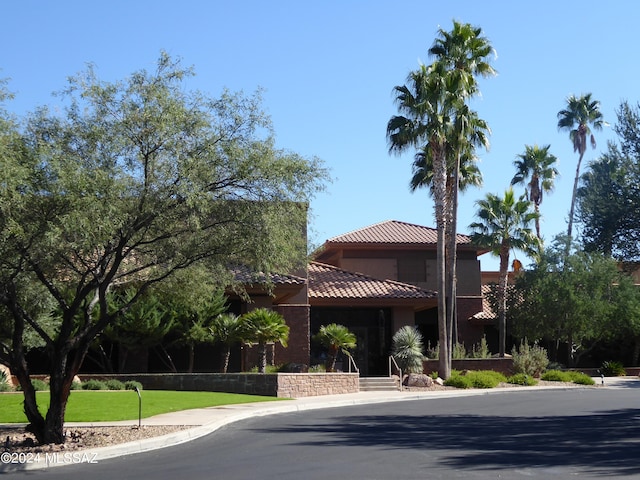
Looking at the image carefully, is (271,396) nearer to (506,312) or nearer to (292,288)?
(292,288)

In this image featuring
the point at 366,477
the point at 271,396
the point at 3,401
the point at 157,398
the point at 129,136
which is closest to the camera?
the point at 366,477

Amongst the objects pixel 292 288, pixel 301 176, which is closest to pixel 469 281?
pixel 292 288

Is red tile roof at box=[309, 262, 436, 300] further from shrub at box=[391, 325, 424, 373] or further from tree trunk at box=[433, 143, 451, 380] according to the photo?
tree trunk at box=[433, 143, 451, 380]

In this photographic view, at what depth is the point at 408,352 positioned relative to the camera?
112 feet

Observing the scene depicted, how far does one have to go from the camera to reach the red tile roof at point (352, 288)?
37281 mm

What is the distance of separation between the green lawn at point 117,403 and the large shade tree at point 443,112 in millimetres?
11460

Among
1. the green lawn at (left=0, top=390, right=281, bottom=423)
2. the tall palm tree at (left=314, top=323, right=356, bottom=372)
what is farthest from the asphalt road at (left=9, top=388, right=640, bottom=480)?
the tall palm tree at (left=314, top=323, right=356, bottom=372)

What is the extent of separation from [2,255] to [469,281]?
1399 inches

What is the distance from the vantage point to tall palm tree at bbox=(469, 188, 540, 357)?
42.1 m

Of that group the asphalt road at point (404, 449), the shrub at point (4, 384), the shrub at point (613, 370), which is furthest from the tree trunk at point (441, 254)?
the shrub at point (4, 384)

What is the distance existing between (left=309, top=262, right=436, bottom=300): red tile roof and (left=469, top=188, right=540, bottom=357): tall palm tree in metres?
6.00

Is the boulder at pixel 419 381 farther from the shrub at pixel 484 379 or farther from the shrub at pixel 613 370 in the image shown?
the shrub at pixel 613 370

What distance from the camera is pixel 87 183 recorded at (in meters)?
12.8

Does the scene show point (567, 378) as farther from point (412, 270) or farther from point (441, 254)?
point (412, 270)
